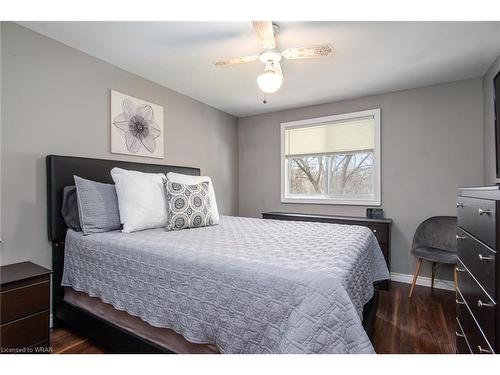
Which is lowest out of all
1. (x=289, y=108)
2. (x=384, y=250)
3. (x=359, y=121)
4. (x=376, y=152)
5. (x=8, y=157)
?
(x=384, y=250)

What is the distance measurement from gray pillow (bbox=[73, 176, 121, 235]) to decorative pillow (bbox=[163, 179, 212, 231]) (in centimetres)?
43

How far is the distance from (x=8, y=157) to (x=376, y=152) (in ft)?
12.4

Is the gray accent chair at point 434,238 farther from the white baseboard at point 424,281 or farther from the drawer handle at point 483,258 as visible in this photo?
the drawer handle at point 483,258

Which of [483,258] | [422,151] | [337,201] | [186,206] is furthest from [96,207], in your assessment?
[422,151]

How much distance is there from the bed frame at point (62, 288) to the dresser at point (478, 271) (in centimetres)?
51

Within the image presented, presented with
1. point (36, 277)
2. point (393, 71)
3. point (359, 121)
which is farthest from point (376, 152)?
point (36, 277)

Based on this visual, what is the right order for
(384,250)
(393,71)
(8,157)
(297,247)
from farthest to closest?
(384,250) → (393,71) → (8,157) → (297,247)

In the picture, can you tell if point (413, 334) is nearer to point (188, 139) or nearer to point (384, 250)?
point (384, 250)

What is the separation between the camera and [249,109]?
4.03m

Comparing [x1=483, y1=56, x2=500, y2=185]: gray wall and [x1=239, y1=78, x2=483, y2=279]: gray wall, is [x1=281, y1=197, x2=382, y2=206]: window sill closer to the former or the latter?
[x1=239, y1=78, x2=483, y2=279]: gray wall

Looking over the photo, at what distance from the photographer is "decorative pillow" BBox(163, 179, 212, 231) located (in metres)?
2.12

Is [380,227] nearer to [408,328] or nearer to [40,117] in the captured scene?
[408,328]
